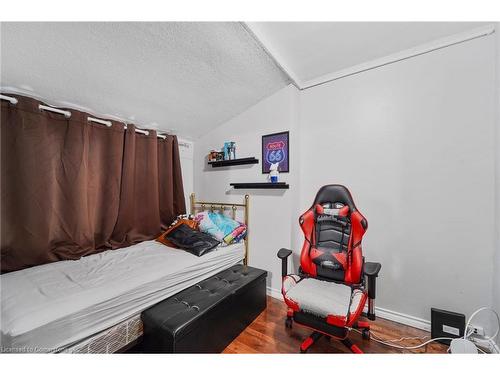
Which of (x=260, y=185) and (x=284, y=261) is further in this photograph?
(x=260, y=185)

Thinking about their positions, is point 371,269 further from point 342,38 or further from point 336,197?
point 342,38

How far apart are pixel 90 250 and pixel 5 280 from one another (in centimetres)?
62

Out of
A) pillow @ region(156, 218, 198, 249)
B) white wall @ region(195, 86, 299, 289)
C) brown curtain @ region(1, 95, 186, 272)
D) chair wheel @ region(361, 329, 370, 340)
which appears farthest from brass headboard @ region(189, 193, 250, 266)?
chair wheel @ region(361, 329, 370, 340)

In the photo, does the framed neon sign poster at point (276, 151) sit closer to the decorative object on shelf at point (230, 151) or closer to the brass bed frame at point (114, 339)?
the decorative object on shelf at point (230, 151)

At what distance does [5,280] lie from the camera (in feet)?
4.76

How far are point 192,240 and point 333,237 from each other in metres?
1.43

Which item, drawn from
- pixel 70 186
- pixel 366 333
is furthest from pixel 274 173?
pixel 70 186

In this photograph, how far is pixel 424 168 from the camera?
6.01ft

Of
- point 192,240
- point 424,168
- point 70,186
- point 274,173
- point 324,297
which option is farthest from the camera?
point 274,173

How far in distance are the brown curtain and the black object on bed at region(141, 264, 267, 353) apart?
1144mm

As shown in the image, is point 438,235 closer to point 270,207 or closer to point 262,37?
point 270,207

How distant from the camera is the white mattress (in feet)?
3.46

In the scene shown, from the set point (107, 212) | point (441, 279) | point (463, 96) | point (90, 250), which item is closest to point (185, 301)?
point (90, 250)

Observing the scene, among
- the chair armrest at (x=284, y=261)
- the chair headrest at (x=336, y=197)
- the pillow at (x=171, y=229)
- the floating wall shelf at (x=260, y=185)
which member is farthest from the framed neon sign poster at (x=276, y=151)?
the pillow at (x=171, y=229)
